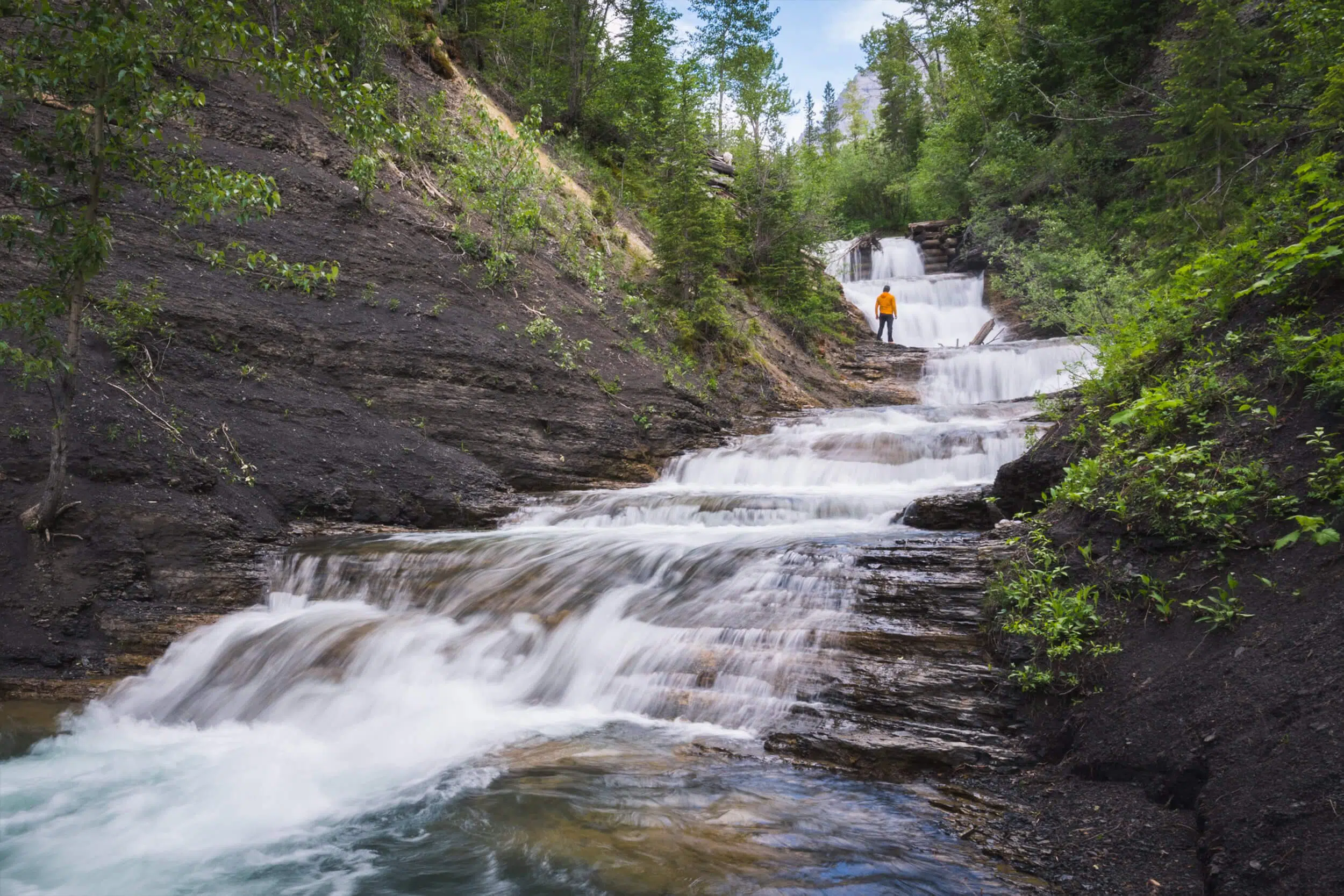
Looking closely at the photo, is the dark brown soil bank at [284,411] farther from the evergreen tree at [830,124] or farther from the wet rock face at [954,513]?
the evergreen tree at [830,124]

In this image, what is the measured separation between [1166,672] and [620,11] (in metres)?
23.9

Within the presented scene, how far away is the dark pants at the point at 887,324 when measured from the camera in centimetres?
2267

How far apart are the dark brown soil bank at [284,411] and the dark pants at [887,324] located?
33.6 ft

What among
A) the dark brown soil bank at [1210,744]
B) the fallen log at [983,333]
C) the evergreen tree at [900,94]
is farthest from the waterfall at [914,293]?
the dark brown soil bank at [1210,744]

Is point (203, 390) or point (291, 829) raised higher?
point (203, 390)

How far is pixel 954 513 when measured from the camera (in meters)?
7.20

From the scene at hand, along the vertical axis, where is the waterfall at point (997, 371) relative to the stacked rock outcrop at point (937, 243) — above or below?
below

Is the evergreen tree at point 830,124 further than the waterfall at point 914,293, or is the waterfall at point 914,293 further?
the evergreen tree at point 830,124

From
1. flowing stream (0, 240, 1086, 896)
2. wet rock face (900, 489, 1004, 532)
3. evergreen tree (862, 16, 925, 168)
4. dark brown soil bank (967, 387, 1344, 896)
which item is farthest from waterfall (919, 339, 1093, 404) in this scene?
evergreen tree (862, 16, 925, 168)

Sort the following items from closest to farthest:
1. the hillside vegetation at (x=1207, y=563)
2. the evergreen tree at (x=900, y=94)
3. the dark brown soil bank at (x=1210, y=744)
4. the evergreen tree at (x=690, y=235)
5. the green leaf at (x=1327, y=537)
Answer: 1. the dark brown soil bank at (x=1210, y=744)
2. the hillside vegetation at (x=1207, y=563)
3. the green leaf at (x=1327, y=537)
4. the evergreen tree at (x=690, y=235)
5. the evergreen tree at (x=900, y=94)

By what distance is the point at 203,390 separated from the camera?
27.9 ft

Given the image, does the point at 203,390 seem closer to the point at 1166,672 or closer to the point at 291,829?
the point at 291,829

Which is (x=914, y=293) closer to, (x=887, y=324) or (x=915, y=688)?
(x=887, y=324)

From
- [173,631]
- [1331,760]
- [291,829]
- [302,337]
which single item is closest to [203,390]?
[302,337]
